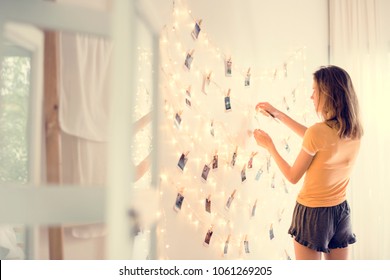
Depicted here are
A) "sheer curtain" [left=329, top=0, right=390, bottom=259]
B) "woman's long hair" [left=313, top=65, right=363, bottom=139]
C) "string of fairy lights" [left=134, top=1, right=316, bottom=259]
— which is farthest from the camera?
"sheer curtain" [left=329, top=0, right=390, bottom=259]

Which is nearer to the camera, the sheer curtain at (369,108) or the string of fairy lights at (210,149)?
the string of fairy lights at (210,149)

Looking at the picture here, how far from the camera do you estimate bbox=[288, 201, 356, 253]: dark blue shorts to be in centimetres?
163

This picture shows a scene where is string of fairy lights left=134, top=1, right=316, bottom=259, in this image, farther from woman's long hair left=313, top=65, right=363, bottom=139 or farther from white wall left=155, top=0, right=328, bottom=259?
woman's long hair left=313, top=65, right=363, bottom=139

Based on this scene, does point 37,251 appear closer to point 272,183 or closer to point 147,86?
point 147,86

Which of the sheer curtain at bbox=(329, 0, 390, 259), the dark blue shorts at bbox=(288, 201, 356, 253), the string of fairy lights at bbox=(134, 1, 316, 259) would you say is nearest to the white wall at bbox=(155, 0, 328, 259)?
the string of fairy lights at bbox=(134, 1, 316, 259)

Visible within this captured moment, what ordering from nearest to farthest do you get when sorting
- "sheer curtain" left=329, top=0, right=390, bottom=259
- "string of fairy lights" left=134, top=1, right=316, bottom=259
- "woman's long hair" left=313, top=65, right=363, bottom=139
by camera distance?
1. "woman's long hair" left=313, top=65, right=363, bottom=139
2. "string of fairy lights" left=134, top=1, right=316, bottom=259
3. "sheer curtain" left=329, top=0, right=390, bottom=259

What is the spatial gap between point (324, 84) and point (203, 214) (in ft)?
2.56

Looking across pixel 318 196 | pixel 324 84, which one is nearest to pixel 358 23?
pixel 324 84

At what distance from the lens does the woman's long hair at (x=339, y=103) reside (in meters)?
1.59

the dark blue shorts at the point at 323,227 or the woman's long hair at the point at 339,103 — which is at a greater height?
the woman's long hair at the point at 339,103

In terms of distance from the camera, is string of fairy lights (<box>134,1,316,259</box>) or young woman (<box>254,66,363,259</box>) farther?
string of fairy lights (<box>134,1,316,259</box>)

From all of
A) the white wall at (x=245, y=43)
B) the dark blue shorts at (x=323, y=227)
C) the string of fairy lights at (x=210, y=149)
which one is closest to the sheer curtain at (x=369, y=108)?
the white wall at (x=245, y=43)

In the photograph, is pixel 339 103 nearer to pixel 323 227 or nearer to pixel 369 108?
pixel 323 227

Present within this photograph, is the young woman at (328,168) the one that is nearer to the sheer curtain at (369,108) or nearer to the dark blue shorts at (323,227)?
the dark blue shorts at (323,227)
